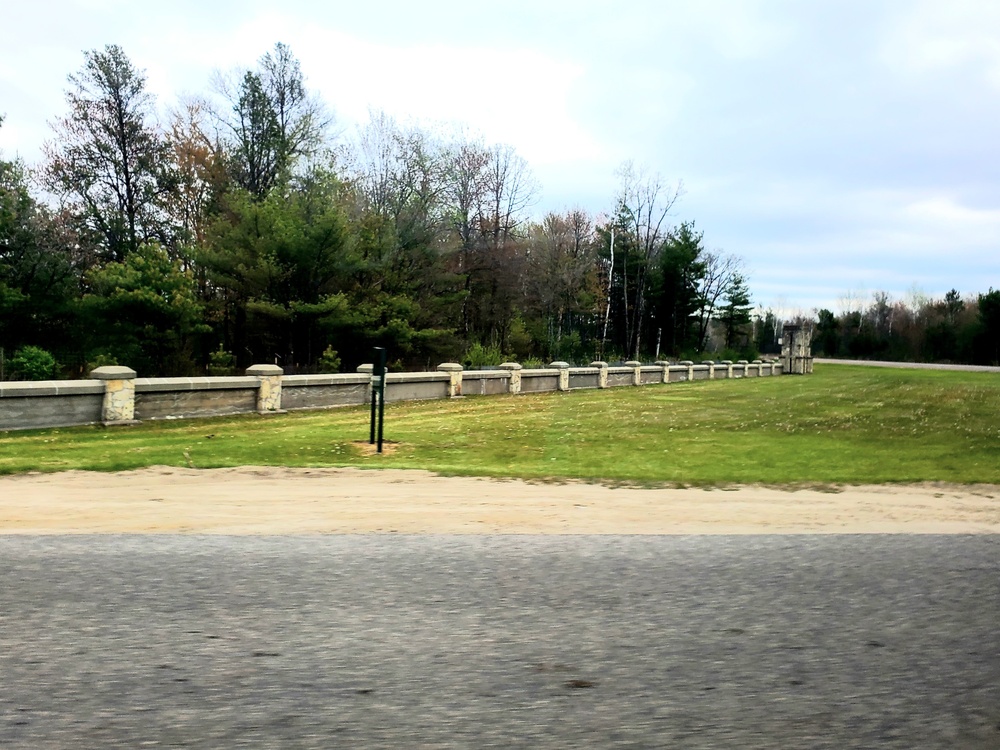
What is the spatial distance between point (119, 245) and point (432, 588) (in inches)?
1723

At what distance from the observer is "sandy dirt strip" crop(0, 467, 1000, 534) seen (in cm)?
694

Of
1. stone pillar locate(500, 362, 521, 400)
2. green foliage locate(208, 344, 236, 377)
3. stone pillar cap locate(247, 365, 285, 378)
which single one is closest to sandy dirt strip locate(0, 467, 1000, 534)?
stone pillar cap locate(247, 365, 285, 378)

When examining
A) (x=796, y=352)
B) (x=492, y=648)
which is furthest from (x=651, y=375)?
(x=492, y=648)

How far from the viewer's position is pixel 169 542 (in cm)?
572

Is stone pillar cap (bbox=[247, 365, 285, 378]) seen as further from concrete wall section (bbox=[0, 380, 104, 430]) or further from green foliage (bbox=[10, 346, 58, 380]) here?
green foliage (bbox=[10, 346, 58, 380])

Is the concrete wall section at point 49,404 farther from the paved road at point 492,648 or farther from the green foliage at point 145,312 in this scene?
the green foliage at point 145,312

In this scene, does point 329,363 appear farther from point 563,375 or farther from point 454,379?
point 563,375

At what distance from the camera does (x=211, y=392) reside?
18672mm

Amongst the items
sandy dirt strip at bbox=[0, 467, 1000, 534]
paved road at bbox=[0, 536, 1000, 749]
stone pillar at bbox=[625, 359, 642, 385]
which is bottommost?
sandy dirt strip at bbox=[0, 467, 1000, 534]

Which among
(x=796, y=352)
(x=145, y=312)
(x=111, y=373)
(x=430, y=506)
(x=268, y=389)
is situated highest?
(x=145, y=312)

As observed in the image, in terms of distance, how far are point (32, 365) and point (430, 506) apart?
29.0 meters

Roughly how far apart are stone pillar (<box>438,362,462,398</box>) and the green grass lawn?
2817 mm

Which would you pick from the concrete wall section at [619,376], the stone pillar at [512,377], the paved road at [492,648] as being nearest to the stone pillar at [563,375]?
the stone pillar at [512,377]

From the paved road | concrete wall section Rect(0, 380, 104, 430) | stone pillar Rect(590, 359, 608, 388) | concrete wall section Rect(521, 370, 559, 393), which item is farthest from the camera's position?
stone pillar Rect(590, 359, 608, 388)
